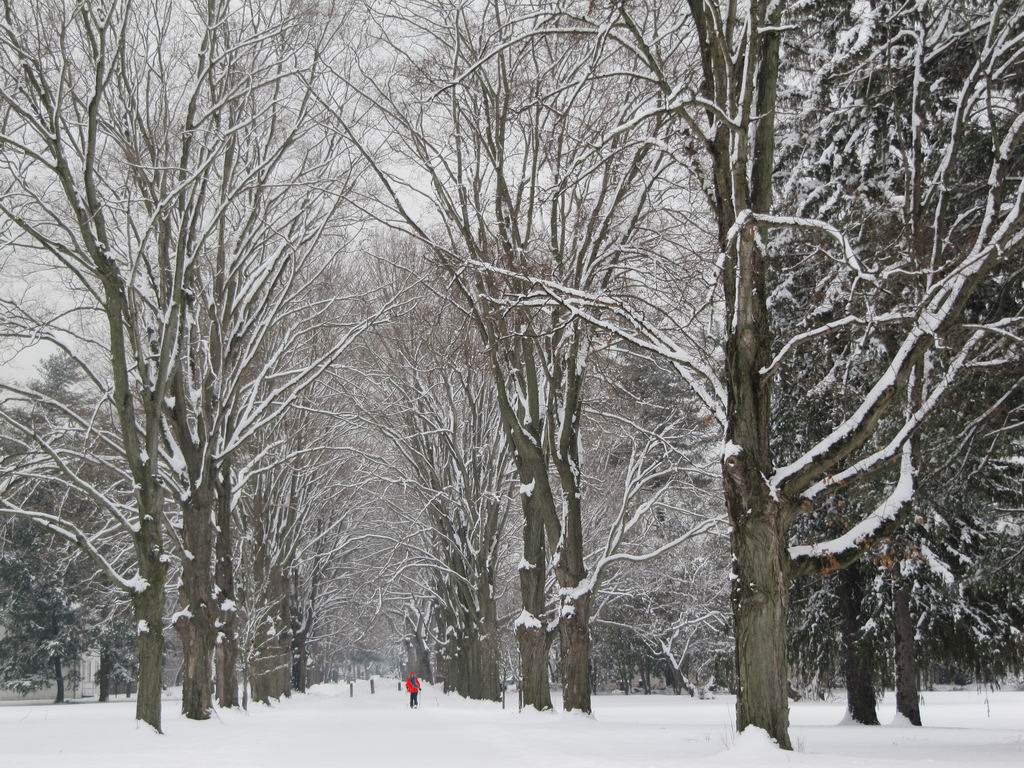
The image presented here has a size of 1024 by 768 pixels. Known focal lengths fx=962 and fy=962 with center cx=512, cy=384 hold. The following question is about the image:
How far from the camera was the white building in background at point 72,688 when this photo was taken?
2040 inches

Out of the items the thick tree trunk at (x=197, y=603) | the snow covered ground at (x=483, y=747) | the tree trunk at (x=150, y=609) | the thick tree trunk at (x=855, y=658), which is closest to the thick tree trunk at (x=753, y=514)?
the snow covered ground at (x=483, y=747)

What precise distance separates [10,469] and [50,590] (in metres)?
38.2

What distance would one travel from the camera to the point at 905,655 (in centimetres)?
1778

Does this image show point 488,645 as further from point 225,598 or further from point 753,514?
point 753,514

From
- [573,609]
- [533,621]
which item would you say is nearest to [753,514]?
[573,609]

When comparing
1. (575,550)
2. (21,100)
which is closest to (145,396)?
(21,100)

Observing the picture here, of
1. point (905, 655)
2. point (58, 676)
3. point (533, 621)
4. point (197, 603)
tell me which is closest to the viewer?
point (533, 621)

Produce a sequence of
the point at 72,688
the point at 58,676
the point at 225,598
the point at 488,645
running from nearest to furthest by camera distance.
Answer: the point at 225,598
the point at 488,645
the point at 58,676
the point at 72,688

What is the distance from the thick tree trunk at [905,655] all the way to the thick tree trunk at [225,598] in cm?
1350

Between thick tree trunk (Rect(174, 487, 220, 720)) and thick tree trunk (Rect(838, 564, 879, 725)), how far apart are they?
12.1 metres

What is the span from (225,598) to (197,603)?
4.98 metres

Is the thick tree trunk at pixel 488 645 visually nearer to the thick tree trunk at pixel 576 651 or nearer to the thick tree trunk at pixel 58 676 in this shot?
the thick tree trunk at pixel 576 651

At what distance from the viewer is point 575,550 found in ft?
51.0

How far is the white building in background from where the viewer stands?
5181cm
